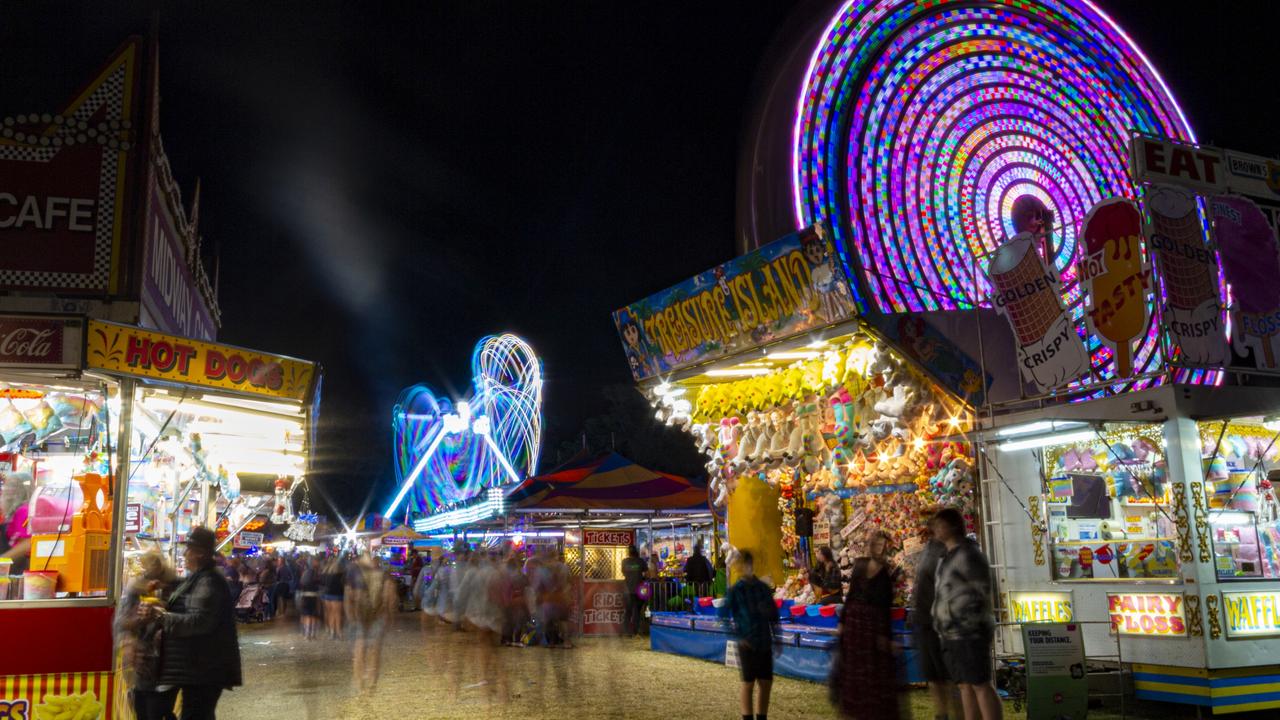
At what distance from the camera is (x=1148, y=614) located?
9.92 meters

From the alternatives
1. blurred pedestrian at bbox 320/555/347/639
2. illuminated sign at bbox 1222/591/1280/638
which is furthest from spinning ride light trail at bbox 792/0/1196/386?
blurred pedestrian at bbox 320/555/347/639

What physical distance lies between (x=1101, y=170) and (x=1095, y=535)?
599cm

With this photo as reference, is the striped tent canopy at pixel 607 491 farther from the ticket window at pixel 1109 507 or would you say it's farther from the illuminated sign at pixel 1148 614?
the illuminated sign at pixel 1148 614

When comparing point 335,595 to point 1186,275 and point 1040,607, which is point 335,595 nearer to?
point 1040,607

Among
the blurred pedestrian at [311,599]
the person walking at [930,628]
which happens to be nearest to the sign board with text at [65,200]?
the blurred pedestrian at [311,599]

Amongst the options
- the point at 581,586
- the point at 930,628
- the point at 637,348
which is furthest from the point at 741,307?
the point at 581,586

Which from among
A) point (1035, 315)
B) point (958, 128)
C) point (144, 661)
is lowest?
point (144, 661)

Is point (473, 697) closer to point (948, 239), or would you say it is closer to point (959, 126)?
point (948, 239)

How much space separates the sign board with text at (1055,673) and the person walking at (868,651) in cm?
244

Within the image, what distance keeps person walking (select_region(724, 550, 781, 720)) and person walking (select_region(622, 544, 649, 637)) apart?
40.9ft

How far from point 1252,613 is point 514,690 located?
26.7 ft

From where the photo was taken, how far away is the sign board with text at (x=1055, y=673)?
8.91 meters

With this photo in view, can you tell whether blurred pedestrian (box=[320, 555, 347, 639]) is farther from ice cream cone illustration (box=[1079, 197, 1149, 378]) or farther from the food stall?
ice cream cone illustration (box=[1079, 197, 1149, 378])

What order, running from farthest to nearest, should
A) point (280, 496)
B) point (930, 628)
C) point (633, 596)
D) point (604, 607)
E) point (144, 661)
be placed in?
1. point (280, 496)
2. point (604, 607)
3. point (633, 596)
4. point (930, 628)
5. point (144, 661)
